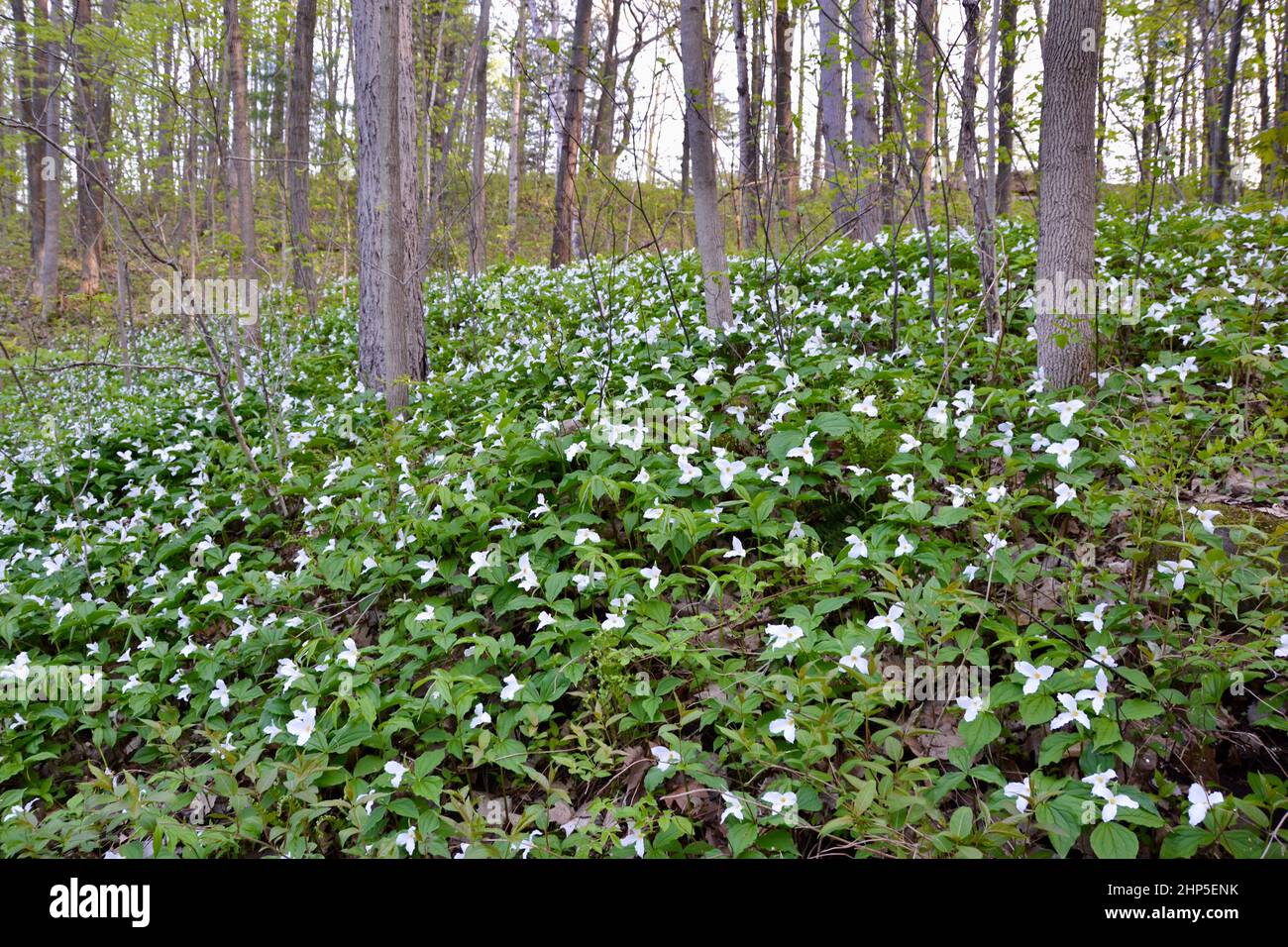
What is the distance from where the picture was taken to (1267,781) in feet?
6.32

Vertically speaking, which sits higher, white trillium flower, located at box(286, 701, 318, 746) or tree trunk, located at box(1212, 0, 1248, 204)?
tree trunk, located at box(1212, 0, 1248, 204)

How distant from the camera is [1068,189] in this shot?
359 centimetres

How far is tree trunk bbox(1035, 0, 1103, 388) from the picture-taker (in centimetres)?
348

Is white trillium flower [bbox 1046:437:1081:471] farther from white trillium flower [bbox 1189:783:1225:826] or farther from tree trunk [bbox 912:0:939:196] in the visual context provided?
tree trunk [bbox 912:0:939:196]

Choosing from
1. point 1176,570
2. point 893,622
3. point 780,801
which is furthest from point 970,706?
point 1176,570

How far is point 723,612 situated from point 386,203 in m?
4.03

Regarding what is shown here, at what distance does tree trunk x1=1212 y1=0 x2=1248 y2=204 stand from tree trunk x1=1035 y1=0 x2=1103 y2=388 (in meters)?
2.00

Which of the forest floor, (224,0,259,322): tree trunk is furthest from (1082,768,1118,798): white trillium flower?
(224,0,259,322): tree trunk

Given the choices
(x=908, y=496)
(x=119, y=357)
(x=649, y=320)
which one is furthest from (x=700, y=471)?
(x=119, y=357)

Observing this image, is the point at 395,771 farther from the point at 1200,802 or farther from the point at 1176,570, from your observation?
the point at 1176,570

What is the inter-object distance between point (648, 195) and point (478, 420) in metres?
5.21

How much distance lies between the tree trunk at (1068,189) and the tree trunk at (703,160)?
1.84 metres

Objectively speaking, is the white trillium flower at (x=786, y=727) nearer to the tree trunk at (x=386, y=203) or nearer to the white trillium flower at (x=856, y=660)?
the white trillium flower at (x=856, y=660)
